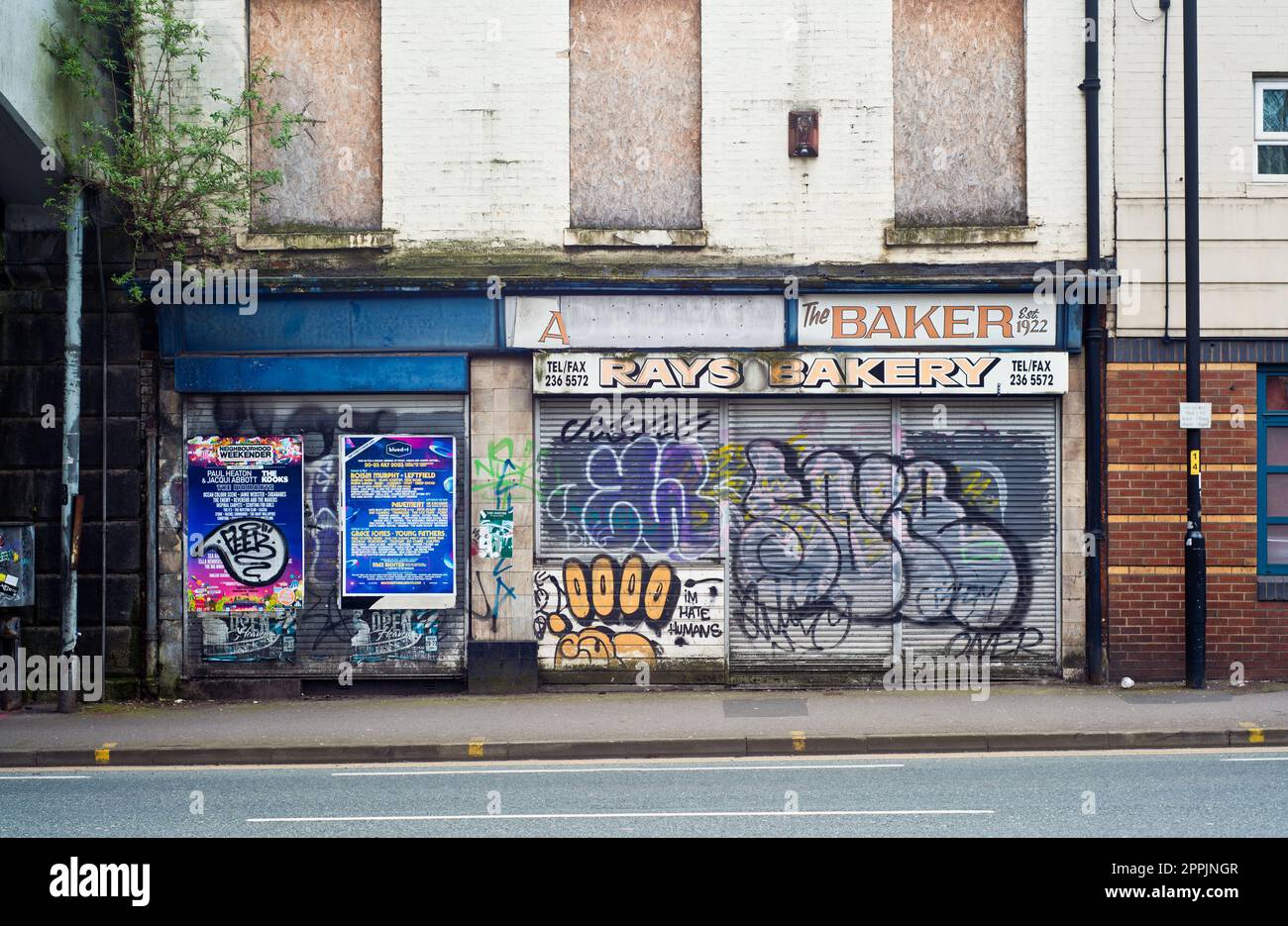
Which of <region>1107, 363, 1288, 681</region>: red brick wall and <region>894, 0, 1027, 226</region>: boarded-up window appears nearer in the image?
<region>1107, 363, 1288, 681</region>: red brick wall

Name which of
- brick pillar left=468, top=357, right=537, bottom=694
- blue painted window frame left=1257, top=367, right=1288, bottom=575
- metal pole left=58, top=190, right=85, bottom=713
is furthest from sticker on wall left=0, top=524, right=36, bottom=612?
blue painted window frame left=1257, top=367, right=1288, bottom=575

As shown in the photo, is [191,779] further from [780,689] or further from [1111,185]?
[1111,185]

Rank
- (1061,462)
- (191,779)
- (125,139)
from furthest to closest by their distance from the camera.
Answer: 1. (1061,462)
2. (125,139)
3. (191,779)

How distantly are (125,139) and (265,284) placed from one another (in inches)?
74.3

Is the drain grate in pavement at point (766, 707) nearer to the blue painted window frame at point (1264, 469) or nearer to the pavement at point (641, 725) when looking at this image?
the pavement at point (641, 725)

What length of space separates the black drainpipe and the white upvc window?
1.73 meters

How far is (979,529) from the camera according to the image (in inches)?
545

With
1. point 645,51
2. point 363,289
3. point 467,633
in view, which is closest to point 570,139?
point 645,51

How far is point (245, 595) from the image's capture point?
1378 cm

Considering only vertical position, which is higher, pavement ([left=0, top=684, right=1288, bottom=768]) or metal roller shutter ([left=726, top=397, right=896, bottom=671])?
metal roller shutter ([left=726, top=397, right=896, bottom=671])

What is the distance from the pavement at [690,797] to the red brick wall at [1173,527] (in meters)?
2.77

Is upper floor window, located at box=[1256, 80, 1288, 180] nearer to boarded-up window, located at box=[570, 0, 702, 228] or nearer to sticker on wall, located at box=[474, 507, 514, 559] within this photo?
boarded-up window, located at box=[570, 0, 702, 228]

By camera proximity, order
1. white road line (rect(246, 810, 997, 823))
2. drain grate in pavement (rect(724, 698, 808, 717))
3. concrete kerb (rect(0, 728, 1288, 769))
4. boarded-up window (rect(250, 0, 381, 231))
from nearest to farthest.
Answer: white road line (rect(246, 810, 997, 823)) < concrete kerb (rect(0, 728, 1288, 769)) < drain grate in pavement (rect(724, 698, 808, 717)) < boarded-up window (rect(250, 0, 381, 231))

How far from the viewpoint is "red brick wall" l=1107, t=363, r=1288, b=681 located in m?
13.6
